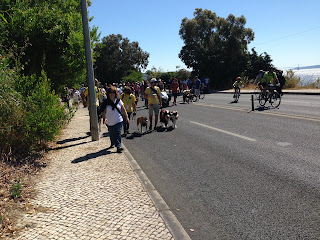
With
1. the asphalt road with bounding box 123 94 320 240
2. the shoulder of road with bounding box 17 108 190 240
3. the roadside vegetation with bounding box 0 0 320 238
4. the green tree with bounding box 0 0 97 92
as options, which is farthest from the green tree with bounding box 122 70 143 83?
the shoulder of road with bounding box 17 108 190 240

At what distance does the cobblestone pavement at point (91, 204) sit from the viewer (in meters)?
3.64

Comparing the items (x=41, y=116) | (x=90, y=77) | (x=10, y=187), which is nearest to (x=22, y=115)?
(x=41, y=116)

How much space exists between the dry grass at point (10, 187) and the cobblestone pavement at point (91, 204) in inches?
5.8

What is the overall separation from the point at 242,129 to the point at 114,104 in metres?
4.64

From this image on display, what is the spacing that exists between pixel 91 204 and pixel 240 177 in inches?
110

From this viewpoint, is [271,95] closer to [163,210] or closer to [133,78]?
[163,210]

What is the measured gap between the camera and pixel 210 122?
1218 cm

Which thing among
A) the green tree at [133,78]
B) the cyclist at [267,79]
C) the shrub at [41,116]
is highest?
the green tree at [133,78]

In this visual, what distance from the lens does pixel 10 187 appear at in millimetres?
5070

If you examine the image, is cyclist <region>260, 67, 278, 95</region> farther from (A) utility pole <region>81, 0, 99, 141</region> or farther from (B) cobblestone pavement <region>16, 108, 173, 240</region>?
(B) cobblestone pavement <region>16, 108, 173, 240</region>

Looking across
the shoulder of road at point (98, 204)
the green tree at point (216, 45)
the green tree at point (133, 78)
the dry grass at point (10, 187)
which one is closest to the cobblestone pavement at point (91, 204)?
the shoulder of road at point (98, 204)

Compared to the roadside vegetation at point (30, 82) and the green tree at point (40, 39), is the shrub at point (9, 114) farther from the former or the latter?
the green tree at point (40, 39)

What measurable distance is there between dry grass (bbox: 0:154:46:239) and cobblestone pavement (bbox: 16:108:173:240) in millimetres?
146

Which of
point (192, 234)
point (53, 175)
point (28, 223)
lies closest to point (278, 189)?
point (192, 234)
